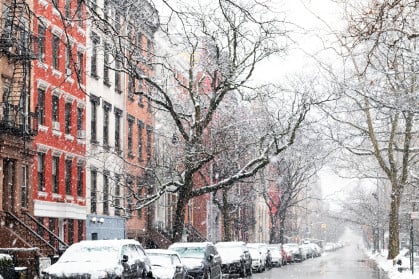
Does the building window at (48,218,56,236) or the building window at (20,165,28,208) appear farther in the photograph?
the building window at (48,218,56,236)

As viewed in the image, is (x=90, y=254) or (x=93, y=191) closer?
(x=90, y=254)

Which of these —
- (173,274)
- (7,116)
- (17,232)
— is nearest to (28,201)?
(17,232)

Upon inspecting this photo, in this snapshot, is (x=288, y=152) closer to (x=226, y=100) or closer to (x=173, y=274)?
(x=226, y=100)

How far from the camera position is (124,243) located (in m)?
19.8

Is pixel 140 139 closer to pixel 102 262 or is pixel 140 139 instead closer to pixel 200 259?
pixel 200 259

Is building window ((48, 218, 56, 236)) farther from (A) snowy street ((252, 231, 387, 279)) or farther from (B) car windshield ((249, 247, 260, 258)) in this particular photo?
(B) car windshield ((249, 247, 260, 258))

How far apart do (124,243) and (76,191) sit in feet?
62.1

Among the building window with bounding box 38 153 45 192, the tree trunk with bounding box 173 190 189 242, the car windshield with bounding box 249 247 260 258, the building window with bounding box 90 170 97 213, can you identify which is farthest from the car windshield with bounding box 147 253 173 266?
the car windshield with bounding box 249 247 260 258

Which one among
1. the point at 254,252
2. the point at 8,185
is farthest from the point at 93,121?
the point at 8,185

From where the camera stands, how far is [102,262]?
60.7 ft

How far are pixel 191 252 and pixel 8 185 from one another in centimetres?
819

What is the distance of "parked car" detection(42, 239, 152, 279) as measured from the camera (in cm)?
1795

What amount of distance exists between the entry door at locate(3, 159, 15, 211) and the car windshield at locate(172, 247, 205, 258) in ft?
23.7

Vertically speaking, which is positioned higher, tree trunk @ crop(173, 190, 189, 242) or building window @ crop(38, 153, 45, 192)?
building window @ crop(38, 153, 45, 192)
